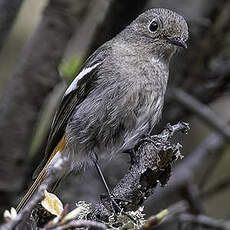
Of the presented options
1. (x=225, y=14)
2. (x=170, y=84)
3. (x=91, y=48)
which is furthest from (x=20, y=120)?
(x=225, y=14)

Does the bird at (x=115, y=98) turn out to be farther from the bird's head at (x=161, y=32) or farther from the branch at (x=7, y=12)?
the branch at (x=7, y=12)

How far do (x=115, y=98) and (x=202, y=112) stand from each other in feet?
4.12

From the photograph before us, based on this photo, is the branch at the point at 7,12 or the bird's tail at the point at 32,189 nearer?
the bird's tail at the point at 32,189

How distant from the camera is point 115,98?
4379 mm

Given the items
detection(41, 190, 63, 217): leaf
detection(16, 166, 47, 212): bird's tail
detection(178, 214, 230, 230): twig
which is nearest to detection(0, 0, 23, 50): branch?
detection(16, 166, 47, 212): bird's tail

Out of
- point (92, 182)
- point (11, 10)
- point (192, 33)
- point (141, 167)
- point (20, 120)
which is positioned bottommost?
point (92, 182)

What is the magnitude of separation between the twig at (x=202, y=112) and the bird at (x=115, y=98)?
2.40 ft

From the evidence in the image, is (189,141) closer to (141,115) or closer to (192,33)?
(192,33)

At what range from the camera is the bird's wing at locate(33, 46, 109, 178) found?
4.64m

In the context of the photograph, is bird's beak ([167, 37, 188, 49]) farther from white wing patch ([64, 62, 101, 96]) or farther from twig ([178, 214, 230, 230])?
twig ([178, 214, 230, 230])

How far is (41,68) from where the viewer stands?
16.1 ft

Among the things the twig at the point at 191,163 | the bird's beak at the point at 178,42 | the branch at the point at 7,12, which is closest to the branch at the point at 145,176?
the bird's beak at the point at 178,42

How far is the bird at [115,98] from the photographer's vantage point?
4344 millimetres

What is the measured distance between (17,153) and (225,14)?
7.83 ft
